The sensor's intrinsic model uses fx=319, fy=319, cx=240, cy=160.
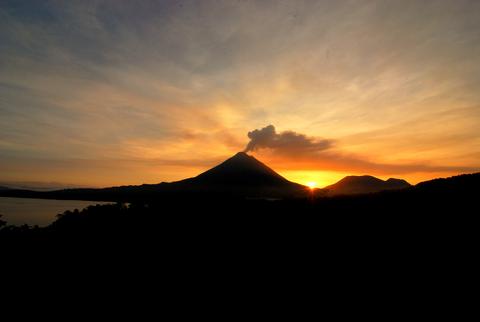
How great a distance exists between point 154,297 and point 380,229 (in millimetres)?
10207

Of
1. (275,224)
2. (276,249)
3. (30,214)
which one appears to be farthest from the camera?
(30,214)

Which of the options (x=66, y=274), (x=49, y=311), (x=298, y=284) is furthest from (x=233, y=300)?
(x=66, y=274)

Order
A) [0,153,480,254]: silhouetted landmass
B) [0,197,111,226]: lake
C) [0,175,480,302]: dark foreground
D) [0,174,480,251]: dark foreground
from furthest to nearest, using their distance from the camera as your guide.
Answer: [0,197,111,226]: lake, [0,174,480,251]: dark foreground, [0,153,480,254]: silhouetted landmass, [0,175,480,302]: dark foreground

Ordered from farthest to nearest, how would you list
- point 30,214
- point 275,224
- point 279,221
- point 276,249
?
point 30,214, point 279,221, point 275,224, point 276,249

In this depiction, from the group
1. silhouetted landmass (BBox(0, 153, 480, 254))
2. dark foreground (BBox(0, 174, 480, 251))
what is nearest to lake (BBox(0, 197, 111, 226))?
dark foreground (BBox(0, 174, 480, 251))

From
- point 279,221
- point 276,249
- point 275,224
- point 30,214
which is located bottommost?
point 276,249

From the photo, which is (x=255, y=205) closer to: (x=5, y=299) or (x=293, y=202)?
(x=293, y=202)

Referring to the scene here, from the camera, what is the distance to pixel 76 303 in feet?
39.7

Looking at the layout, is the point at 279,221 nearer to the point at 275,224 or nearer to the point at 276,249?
the point at 275,224

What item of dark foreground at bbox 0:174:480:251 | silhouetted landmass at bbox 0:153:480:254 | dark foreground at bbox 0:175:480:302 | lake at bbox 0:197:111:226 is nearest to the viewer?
dark foreground at bbox 0:175:480:302

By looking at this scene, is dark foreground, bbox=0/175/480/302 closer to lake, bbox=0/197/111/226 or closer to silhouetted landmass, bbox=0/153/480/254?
silhouetted landmass, bbox=0/153/480/254

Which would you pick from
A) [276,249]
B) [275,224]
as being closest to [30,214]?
[275,224]

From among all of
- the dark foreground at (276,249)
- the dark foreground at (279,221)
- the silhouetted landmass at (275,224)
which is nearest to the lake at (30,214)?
the dark foreground at (279,221)

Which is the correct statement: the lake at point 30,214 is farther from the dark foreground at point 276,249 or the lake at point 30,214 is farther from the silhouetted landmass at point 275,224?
the dark foreground at point 276,249
